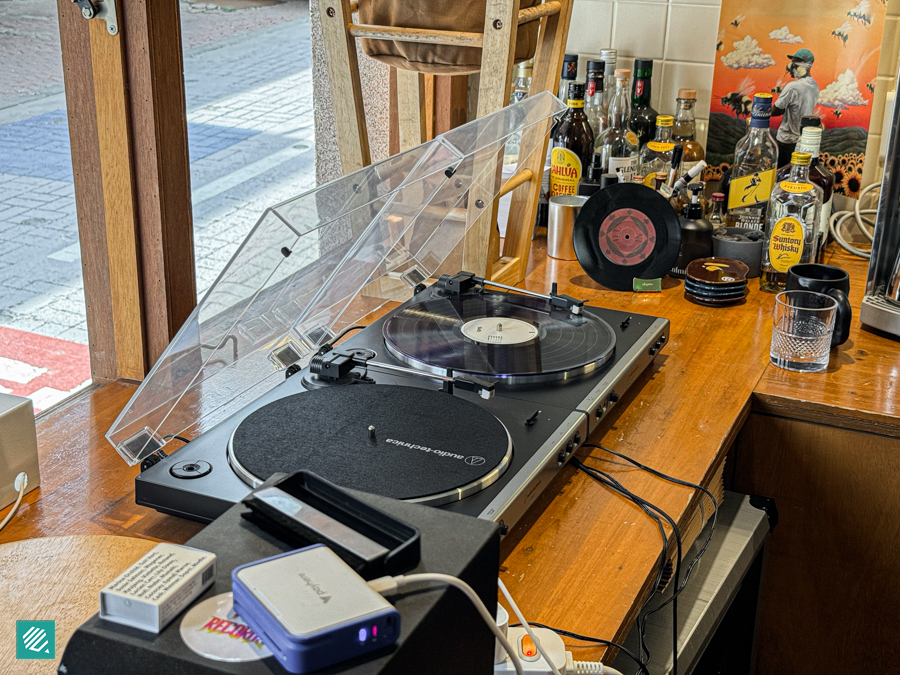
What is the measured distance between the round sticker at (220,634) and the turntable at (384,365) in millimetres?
343

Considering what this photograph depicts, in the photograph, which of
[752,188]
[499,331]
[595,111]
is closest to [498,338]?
[499,331]

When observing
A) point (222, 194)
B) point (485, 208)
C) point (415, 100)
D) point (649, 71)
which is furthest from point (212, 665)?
point (222, 194)

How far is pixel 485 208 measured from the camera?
1576mm

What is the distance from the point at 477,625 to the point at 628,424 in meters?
0.68

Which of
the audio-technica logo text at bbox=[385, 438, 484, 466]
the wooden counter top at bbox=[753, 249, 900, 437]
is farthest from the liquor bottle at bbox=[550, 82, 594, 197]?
the audio-technica logo text at bbox=[385, 438, 484, 466]

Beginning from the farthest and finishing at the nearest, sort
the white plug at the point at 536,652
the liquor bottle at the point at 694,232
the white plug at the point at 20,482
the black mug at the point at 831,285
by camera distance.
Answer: the liquor bottle at the point at 694,232 → the black mug at the point at 831,285 → the white plug at the point at 20,482 → the white plug at the point at 536,652

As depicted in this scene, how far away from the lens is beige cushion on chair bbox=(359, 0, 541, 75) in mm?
1620

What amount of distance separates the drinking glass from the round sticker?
1155 mm

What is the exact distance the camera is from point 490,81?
62.7 inches

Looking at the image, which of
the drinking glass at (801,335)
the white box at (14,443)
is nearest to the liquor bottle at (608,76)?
the drinking glass at (801,335)

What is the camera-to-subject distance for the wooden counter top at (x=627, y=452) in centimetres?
97

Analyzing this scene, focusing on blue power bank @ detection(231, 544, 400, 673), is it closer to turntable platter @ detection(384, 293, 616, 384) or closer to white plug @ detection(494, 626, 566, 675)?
white plug @ detection(494, 626, 566, 675)

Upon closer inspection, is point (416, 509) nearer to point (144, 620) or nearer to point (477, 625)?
point (477, 625)

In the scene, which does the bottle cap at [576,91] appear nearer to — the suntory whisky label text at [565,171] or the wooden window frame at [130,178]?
the suntory whisky label text at [565,171]
